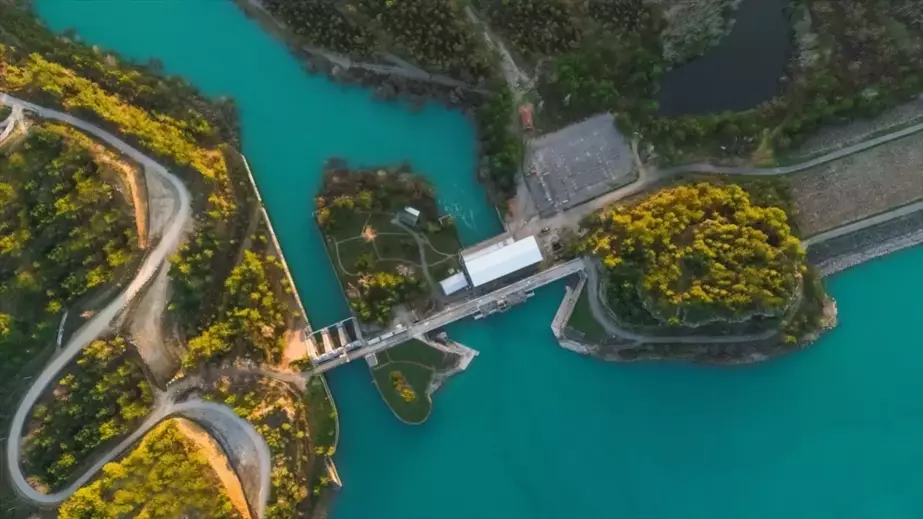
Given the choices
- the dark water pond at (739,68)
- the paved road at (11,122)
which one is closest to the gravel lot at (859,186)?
the dark water pond at (739,68)

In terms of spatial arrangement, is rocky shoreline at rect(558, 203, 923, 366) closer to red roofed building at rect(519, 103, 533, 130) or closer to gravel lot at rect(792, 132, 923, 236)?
gravel lot at rect(792, 132, 923, 236)

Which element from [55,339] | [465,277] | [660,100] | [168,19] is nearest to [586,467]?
[465,277]

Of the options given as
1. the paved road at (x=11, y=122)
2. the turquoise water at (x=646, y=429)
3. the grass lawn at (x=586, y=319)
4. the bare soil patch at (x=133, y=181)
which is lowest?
the turquoise water at (x=646, y=429)

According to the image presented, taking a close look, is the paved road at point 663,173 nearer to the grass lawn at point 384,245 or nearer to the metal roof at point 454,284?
the metal roof at point 454,284

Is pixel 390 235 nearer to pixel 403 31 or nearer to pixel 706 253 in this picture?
pixel 403 31

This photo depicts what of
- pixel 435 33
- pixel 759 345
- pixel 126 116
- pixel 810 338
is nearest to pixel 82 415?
pixel 126 116

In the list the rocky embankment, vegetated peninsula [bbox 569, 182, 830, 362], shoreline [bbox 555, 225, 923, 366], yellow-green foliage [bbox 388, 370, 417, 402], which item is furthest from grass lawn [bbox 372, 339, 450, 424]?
the rocky embankment

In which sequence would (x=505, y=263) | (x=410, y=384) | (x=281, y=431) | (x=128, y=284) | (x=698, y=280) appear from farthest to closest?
(x=410, y=384) < (x=505, y=263) < (x=281, y=431) < (x=128, y=284) < (x=698, y=280)
